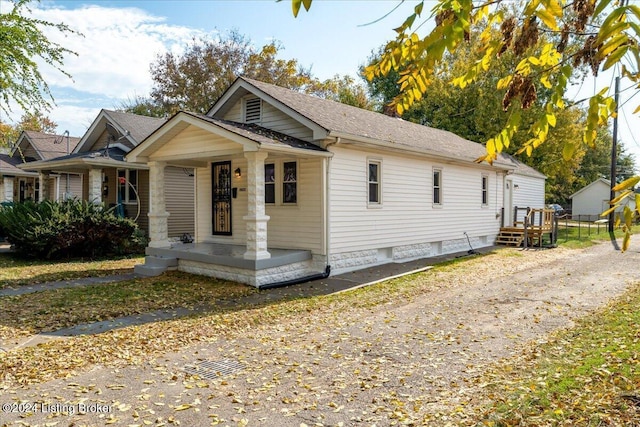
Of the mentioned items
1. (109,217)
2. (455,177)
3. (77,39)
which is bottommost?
(109,217)

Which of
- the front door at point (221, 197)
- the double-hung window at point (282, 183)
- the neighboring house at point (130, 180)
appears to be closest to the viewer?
the double-hung window at point (282, 183)

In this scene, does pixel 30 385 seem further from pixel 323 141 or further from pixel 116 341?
pixel 323 141

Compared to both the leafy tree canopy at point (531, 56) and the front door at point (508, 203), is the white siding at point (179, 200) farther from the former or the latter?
the leafy tree canopy at point (531, 56)

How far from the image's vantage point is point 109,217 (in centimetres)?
1438

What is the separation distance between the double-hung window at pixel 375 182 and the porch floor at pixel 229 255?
98.9 inches

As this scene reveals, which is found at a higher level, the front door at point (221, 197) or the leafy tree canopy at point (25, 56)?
the leafy tree canopy at point (25, 56)

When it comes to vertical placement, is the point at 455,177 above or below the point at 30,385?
above

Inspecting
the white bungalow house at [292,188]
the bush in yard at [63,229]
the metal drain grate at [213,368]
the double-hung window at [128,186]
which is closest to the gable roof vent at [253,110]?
the white bungalow house at [292,188]

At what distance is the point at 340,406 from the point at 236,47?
3046 centimetres

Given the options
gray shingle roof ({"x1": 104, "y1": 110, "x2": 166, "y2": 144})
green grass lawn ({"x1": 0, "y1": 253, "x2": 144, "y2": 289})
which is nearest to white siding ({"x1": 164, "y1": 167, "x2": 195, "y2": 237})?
gray shingle roof ({"x1": 104, "y1": 110, "x2": 166, "y2": 144})

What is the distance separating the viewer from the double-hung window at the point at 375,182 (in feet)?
38.9

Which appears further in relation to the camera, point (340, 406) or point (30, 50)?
point (30, 50)

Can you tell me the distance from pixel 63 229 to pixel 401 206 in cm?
1007

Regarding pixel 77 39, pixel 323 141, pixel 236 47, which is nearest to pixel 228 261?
pixel 323 141
